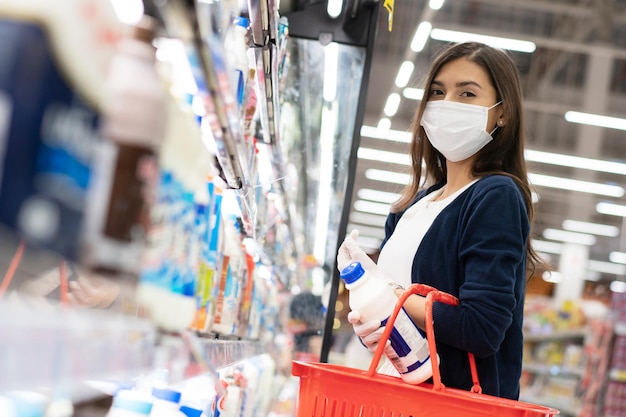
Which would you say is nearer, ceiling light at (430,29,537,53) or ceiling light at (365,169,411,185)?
ceiling light at (430,29,537,53)

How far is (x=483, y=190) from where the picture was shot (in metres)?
1.75

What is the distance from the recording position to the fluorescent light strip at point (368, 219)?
2012 centimetres

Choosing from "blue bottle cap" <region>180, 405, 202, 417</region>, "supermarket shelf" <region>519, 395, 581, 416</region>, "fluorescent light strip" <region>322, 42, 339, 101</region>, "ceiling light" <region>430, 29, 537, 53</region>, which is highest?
"ceiling light" <region>430, 29, 537, 53</region>

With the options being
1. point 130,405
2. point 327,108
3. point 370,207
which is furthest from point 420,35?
point 370,207

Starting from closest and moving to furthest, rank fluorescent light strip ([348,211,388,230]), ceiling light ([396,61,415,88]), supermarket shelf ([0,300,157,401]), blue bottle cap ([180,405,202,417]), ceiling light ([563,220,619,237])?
supermarket shelf ([0,300,157,401]), blue bottle cap ([180,405,202,417]), ceiling light ([396,61,415,88]), ceiling light ([563,220,619,237]), fluorescent light strip ([348,211,388,230])

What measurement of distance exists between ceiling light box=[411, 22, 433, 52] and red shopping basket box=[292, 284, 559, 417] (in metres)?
6.57

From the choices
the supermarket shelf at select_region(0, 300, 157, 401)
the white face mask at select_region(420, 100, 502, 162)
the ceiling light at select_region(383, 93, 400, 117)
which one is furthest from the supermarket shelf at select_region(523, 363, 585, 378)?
the supermarket shelf at select_region(0, 300, 157, 401)

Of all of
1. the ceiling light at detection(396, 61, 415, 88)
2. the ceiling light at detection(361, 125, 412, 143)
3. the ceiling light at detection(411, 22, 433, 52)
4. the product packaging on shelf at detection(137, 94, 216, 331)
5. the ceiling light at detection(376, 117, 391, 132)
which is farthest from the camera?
the ceiling light at detection(361, 125, 412, 143)

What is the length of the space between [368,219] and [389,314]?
19.1 m

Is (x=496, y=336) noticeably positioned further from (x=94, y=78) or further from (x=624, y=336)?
(x=624, y=336)

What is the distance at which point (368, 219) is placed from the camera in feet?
67.7

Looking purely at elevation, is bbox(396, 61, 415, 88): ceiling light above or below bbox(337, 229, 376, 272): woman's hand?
above

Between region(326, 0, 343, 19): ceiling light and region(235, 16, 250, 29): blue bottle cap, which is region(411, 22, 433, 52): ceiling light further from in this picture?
region(235, 16, 250, 29): blue bottle cap

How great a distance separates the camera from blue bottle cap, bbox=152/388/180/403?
121cm
